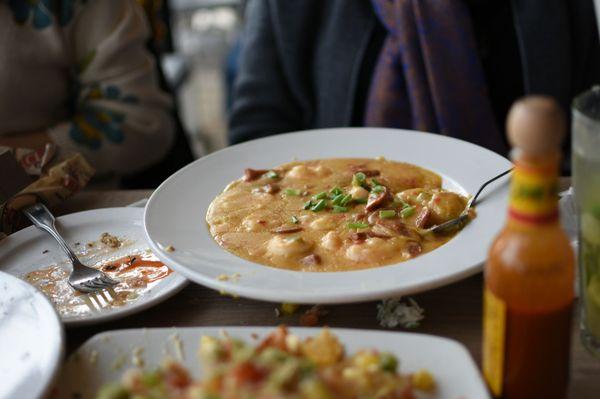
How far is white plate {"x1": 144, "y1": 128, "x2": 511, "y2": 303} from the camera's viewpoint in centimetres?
89

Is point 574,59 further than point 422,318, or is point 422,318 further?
point 574,59

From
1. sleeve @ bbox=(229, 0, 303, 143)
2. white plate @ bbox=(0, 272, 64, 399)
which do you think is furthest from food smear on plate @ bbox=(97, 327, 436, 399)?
sleeve @ bbox=(229, 0, 303, 143)

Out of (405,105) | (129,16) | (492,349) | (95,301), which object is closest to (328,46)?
(405,105)

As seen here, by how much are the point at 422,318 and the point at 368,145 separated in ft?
1.73

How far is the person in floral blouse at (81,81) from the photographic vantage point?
1.79 metres

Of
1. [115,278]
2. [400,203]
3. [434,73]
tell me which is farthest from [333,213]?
[434,73]

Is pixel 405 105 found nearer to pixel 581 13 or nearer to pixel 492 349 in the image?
pixel 581 13

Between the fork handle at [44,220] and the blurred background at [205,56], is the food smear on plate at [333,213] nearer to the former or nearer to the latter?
the fork handle at [44,220]

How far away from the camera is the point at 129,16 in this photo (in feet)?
6.20

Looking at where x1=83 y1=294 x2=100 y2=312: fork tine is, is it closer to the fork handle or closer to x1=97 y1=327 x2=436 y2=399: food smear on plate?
the fork handle

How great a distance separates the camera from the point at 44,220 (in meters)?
1.26

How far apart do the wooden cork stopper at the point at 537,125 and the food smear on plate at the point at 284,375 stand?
28cm

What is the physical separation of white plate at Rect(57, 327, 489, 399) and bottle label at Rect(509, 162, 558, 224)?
207mm

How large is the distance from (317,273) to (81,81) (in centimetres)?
126
